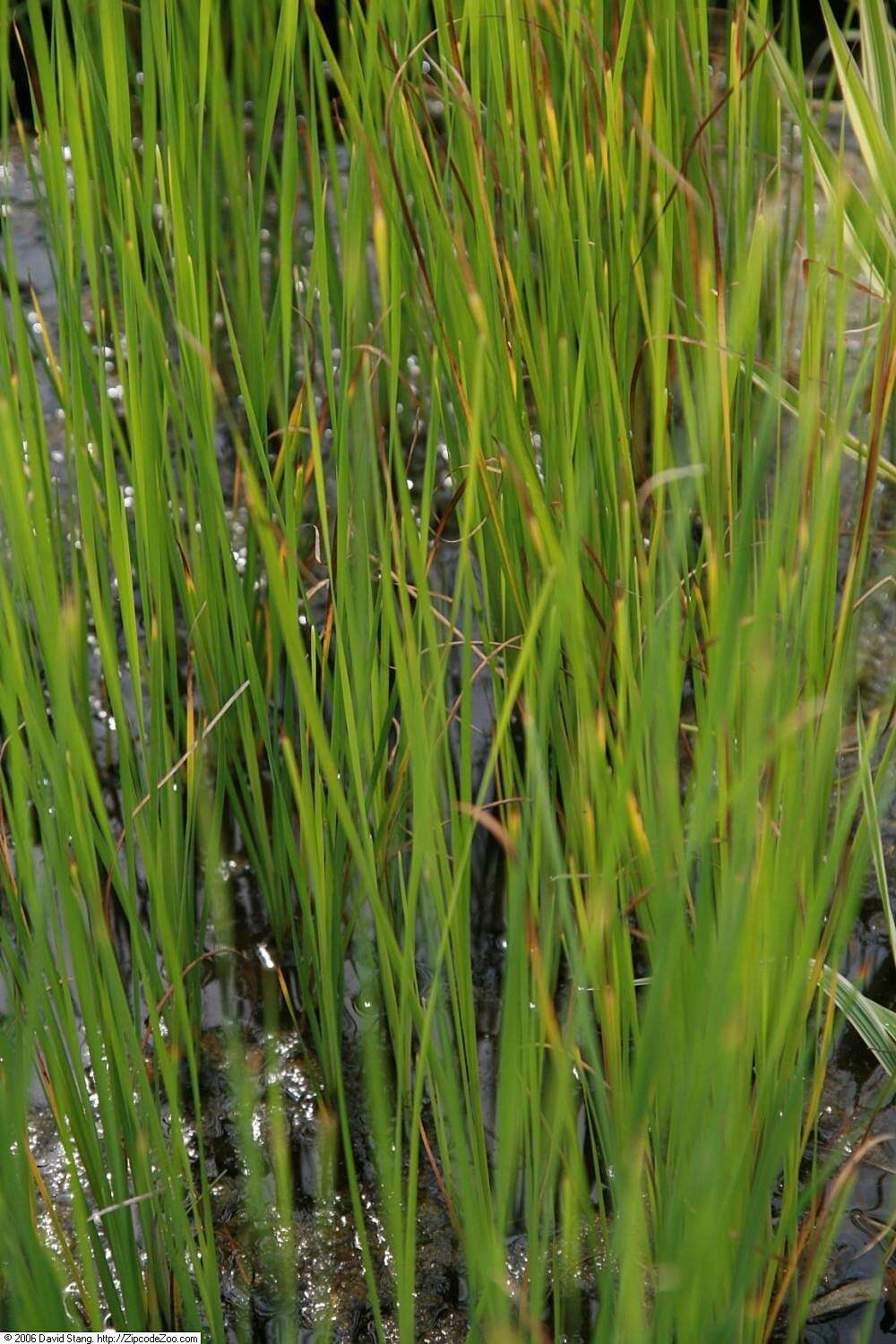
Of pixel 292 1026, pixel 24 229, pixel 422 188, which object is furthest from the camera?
pixel 24 229

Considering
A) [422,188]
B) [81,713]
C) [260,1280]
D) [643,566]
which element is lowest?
[260,1280]

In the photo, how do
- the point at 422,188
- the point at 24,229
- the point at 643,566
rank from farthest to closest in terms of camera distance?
the point at 24,229
the point at 422,188
the point at 643,566

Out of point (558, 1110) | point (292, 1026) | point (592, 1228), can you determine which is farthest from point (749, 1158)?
point (292, 1026)

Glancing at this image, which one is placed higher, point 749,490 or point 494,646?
point 749,490

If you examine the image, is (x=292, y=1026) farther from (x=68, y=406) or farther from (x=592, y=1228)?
(x=68, y=406)

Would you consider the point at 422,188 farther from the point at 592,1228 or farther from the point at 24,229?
the point at 24,229

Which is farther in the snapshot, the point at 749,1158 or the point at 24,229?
the point at 24,229

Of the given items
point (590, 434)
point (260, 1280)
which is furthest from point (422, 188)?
point (260, 1280)
